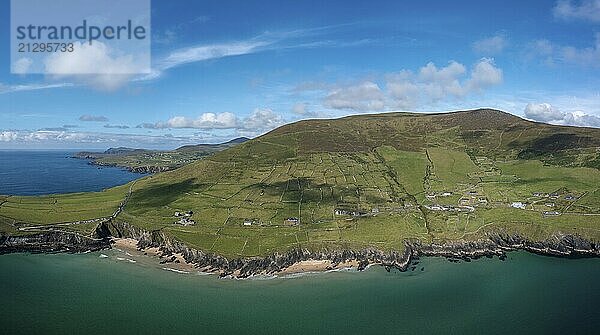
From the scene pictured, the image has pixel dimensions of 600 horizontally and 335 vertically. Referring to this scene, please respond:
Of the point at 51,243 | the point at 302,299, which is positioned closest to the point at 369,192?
the point at 302,299

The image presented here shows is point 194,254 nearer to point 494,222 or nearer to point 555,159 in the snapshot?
point 494,222

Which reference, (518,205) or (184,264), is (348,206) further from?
(184,264)

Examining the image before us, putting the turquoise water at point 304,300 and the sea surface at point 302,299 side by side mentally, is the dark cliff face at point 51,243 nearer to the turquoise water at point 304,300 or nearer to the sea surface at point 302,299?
the sea surface at point 302,299

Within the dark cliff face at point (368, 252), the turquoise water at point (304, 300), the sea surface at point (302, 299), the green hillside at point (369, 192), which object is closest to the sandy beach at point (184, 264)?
the dark cliff face at point (368, 252)

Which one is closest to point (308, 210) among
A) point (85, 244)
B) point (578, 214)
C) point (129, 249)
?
point (129, 249)

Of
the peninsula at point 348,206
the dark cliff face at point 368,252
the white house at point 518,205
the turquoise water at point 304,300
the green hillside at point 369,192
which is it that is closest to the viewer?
the turquoise water at point 304,300

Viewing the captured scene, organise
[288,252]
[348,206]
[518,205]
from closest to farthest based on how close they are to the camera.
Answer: [288,252], [518,205], [348,206]
